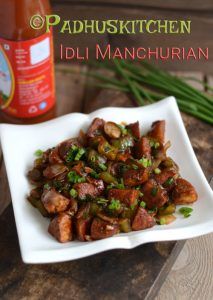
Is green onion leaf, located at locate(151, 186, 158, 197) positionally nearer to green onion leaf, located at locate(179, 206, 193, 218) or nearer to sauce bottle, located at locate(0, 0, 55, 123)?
green onion leaf, located at locate(179, 206, 193, 218)

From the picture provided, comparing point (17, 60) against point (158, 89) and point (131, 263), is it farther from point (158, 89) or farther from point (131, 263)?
point (131, 263)

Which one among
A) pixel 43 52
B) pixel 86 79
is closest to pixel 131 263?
pixel 43 52

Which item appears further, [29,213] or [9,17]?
[9,17]

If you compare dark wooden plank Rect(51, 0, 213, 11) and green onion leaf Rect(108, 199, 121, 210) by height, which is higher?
dark wooden plank Rect(51, 0, 213, 11)

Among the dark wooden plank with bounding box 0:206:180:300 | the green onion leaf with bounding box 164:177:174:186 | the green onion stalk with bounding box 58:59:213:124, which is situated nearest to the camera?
the dark wooden plank with bounding box 0:206:180:300

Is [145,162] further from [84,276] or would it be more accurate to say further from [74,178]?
[84,276]

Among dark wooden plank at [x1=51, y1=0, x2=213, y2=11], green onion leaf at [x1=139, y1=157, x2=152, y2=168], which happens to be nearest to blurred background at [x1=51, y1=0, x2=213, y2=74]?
dark wooden plank at [x1=51, y1=0, x2=213, y2=11]

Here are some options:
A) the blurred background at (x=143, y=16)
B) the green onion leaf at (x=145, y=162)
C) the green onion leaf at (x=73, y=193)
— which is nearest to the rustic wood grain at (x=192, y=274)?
the green onion leaf at (x=145, y=162)
